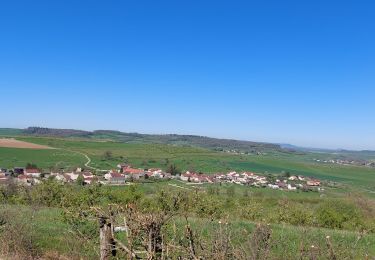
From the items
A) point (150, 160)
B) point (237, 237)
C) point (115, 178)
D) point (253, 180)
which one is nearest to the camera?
point (237, 237)

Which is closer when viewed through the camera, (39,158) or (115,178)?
(115,178)

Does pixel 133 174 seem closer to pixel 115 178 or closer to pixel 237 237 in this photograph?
pixel 115 178

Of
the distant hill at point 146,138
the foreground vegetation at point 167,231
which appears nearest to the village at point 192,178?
the foreground vegetation at point 167,231

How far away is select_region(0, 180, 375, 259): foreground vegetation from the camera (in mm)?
4480

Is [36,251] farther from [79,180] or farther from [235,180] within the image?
[235,180]

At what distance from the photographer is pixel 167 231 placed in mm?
8367

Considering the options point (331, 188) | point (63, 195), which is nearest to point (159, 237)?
point (63, 195)

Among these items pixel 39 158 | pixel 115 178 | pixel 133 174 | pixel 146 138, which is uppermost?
pixel 146 138

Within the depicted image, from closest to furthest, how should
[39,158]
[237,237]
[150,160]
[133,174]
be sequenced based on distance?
[237,237], [133,174], [39,158], [150,160]

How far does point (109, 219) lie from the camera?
4.89 m

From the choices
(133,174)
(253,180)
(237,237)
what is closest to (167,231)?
(237,237)

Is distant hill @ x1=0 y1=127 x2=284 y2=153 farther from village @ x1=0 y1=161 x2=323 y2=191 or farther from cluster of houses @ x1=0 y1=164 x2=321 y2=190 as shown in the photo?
village @ x1=0 y1=161 x2=323 y2=191

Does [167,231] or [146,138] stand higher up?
[146,138]

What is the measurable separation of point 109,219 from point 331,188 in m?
68.9
